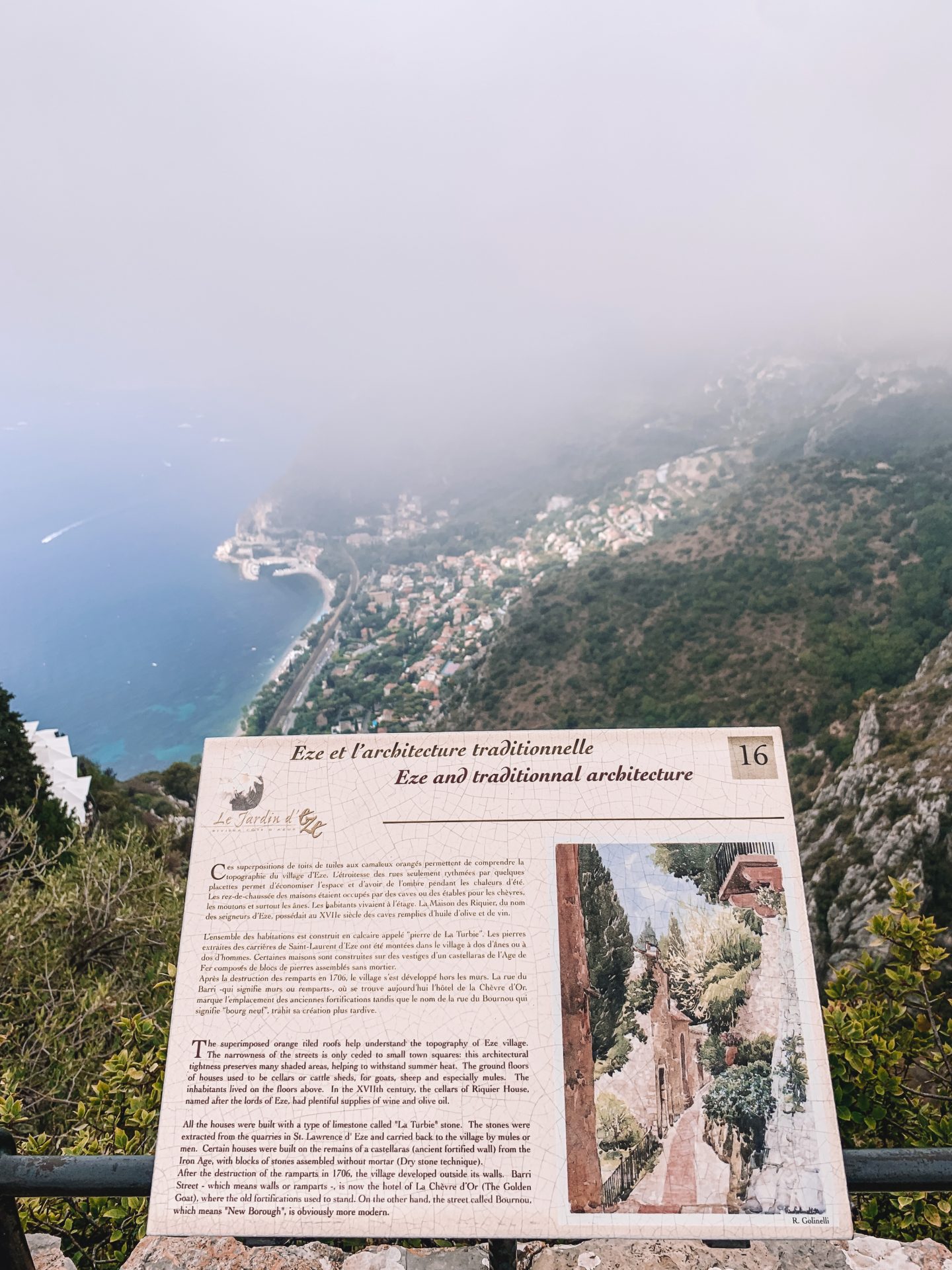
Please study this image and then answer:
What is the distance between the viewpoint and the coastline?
7654cm

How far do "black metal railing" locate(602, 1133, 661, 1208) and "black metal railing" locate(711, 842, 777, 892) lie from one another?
31.3 inches

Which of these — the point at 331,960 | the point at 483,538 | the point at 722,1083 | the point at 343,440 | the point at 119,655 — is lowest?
the point at 722,1083

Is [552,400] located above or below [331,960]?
above

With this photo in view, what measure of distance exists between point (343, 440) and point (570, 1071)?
550ft

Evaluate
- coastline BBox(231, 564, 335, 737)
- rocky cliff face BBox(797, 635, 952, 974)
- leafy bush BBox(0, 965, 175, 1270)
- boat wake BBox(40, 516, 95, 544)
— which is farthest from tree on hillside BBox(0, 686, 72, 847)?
boat wake BBox(40, 516, 95, 544)

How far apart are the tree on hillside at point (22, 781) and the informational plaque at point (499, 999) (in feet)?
54.2

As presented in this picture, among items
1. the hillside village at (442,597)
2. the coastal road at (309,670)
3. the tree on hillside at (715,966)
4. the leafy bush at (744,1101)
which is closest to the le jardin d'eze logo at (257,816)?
the tree on hillside at (715,966)

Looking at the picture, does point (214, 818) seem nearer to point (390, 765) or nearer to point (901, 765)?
point (390, 765)

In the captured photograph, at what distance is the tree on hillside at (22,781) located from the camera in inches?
660

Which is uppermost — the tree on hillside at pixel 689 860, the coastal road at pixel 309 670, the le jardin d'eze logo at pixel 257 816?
the coastal road at pixel 309 670

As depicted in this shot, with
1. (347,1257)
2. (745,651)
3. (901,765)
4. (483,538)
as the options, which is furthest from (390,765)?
(483,538)

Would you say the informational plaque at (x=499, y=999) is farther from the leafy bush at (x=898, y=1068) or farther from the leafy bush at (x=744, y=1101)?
the leafy bush at (x=898, y=1068)

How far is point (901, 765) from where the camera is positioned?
19406 mm

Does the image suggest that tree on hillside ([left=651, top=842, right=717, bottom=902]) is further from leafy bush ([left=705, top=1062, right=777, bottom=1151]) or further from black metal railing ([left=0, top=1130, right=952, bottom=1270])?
black metal railing ([left=0, top=1130, right=952, bottom=1270])
